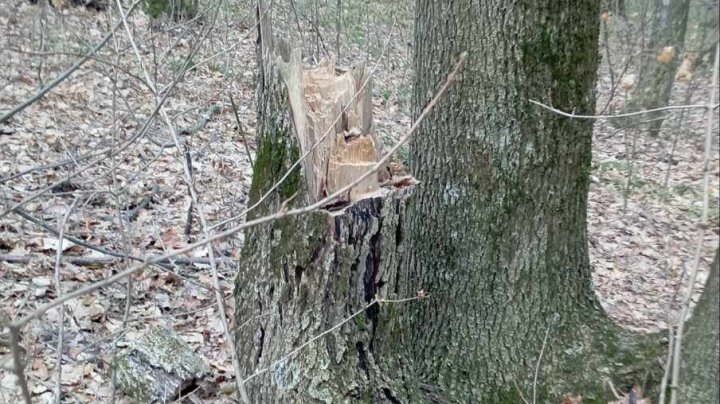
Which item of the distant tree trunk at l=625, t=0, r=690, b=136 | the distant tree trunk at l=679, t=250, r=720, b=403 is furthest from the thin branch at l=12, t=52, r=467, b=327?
the distant tree trunk at l=625, t=0, r=690, b=136

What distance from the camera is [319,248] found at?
7.55ft

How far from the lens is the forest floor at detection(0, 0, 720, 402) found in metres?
3.46

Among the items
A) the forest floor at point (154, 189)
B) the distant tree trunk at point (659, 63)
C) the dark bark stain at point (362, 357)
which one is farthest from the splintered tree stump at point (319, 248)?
the distant tree trunk at point (659, 63)

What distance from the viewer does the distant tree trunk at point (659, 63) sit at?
25.9ft

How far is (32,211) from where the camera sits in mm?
4484

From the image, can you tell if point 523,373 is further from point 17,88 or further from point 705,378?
point 17,88

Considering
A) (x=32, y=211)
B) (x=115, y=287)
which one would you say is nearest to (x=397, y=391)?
(x=115, y=287)

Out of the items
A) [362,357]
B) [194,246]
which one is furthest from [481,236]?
[194,246]

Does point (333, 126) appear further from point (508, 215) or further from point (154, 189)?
point (154, 189)

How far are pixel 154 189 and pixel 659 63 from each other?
6.22 meters

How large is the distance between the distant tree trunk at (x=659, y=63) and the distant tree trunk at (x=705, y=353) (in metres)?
5.97

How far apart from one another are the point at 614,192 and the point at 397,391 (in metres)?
5.50

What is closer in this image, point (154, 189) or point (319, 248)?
point (319, 248)

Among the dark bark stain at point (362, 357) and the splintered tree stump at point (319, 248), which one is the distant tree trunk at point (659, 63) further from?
the dark bark stain at point (362, 357)
